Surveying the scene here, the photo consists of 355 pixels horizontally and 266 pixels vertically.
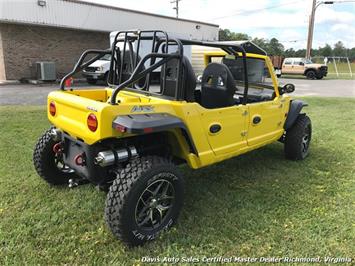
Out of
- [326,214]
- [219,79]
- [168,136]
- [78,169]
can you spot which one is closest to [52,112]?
[78,169]

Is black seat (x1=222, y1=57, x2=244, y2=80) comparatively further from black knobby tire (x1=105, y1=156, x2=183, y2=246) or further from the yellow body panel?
black knobby tire (x1=105, y1=156, x2=183, y2=246)

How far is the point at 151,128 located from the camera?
8.82 ft

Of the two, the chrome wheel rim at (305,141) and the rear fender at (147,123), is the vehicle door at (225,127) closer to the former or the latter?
the rear fender at (147,123)

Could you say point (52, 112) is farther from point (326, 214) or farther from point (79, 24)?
point (79, 24)

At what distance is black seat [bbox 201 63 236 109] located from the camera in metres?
3.64

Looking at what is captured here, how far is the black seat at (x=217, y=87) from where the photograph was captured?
364 centimetres

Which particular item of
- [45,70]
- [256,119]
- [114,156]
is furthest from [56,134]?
[45,70]

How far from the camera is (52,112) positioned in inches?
135

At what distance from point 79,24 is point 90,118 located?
56.1 ft

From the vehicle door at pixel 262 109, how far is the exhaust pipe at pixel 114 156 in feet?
5.25

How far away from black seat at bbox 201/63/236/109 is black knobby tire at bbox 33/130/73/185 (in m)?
1.81

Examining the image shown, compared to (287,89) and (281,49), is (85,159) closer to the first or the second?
(287,89)

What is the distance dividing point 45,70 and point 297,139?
14552mm

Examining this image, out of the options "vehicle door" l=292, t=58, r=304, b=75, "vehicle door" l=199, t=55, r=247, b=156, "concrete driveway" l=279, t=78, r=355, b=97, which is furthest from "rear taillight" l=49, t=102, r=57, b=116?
"vehicle door" l=292, t=58, r=304, b=75
